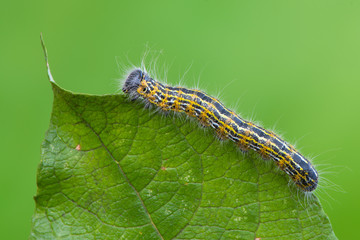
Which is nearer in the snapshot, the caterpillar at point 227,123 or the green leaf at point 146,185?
the green leaf at point 146,185

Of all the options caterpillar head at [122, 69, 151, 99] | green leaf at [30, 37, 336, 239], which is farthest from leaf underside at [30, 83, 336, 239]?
caterpillar head at [122, 69, 151, 99]

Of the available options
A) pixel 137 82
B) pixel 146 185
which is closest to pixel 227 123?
A: pixel 137 82

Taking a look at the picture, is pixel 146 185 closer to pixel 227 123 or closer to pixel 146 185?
pixel 146 185

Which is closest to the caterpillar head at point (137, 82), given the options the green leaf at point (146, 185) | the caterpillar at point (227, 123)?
the caterpillar at point (227, 123)

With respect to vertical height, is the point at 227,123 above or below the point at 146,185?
above

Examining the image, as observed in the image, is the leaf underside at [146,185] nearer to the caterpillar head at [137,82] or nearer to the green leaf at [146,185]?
the green leaf at [146,185]

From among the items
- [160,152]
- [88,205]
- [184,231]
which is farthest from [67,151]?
[184,231]

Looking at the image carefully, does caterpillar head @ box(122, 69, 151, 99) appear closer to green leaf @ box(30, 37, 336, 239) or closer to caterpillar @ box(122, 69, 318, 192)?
caterpillar @ box(122, 69, 318, 192)
